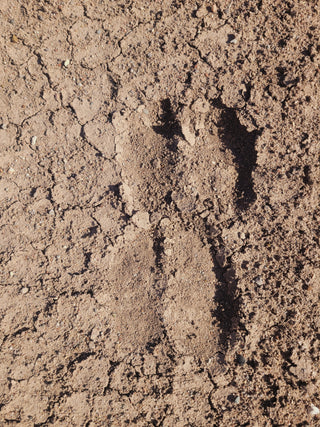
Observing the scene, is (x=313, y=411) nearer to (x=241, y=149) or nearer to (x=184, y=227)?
(x=184, y=227)

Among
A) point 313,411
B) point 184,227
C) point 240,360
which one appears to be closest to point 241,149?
point 184,227

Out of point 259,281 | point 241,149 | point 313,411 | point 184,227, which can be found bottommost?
point 313,411

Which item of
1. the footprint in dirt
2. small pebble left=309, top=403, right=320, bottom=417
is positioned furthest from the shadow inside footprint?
small pebble left=309, top=403, right=320, bottom=417

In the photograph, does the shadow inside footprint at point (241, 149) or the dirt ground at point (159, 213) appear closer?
the dirt ground at point (159, 213)

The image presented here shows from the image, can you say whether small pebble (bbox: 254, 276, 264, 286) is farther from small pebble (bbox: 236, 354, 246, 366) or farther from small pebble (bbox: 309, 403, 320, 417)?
small pebble (bbox: 309, 403, 320, 417)

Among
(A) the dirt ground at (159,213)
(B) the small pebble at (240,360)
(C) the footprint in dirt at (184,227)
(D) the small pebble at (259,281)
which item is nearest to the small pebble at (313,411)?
(A) the dirt ground at (159,213)

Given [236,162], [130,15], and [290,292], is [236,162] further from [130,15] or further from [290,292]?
[130,15]

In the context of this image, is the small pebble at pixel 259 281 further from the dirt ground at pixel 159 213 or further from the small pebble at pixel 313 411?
the small pebble at pixel 313 411
